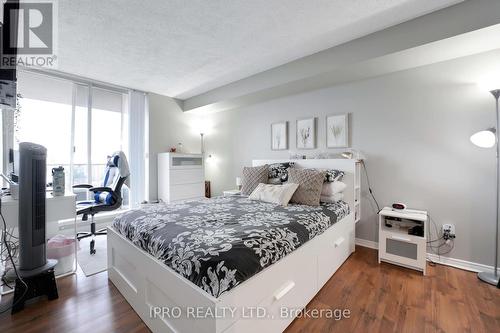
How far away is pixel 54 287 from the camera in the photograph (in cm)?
174

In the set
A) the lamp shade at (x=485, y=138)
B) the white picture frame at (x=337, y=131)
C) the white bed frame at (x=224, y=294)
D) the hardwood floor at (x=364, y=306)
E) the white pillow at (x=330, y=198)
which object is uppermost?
the white picture frame at (x=337, y=131)

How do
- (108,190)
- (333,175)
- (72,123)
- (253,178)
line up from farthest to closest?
(72,123) → (253,178) → (108,190) → (333,175)

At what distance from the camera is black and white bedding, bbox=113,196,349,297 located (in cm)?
105

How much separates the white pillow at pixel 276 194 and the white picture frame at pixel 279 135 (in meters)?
1.18

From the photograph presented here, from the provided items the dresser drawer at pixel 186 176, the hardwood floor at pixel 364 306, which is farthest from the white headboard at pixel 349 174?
the dresser drawer at pixel 186 176

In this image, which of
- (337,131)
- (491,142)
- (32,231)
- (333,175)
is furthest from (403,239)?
(32,231)

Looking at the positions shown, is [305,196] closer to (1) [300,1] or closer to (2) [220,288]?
(2) [220,288]

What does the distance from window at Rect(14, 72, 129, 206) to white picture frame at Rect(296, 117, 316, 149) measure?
313 cm

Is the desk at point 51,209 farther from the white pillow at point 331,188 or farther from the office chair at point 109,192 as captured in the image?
the white pillow at point 331,188

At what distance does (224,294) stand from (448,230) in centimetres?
258

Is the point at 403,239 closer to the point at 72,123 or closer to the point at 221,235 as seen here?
the point at 221,235

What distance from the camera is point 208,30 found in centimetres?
214

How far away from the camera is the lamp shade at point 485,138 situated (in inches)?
76.5

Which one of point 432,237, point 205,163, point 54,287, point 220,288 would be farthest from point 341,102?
point 54,287
